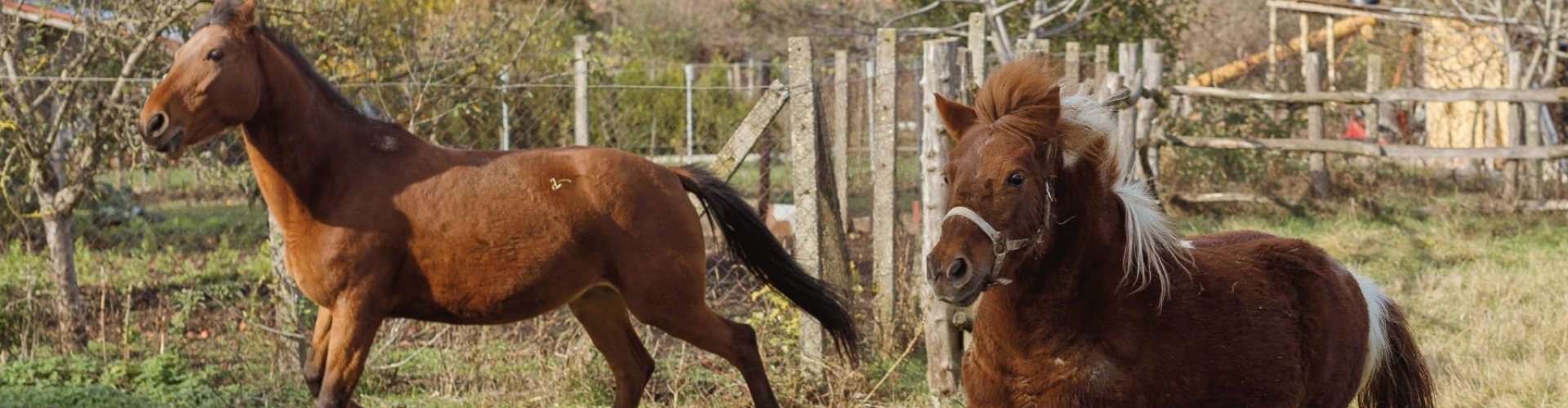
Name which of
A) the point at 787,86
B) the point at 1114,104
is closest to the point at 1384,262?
the point at 787,86

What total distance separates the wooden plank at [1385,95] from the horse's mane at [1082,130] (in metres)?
10.0

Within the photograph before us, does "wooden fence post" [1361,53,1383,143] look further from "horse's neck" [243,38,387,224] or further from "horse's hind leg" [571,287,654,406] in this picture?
"horse's neck" [243,38,387,224]

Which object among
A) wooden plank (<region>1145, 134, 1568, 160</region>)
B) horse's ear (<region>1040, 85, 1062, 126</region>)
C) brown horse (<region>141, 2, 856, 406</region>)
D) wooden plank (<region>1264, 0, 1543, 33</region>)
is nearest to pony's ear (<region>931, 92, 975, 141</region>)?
horse's ear (<region>1040, 85, 1062, 126</region>)

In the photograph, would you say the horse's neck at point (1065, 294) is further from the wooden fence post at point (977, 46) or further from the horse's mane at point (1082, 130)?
the wooden fence post at point (977, 46)

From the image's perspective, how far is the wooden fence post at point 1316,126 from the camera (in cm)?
1409

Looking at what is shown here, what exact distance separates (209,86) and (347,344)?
1.03 m

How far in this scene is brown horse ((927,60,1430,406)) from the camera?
3262mm

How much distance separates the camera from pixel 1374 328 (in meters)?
4.21

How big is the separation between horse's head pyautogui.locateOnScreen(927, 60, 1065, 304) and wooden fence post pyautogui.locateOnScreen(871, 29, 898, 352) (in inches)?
117

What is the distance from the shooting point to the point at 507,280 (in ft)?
17.6

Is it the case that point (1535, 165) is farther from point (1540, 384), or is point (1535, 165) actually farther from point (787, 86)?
point (787, 86)

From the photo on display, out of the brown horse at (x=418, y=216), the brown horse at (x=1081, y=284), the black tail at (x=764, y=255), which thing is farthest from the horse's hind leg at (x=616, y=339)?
the brown horse at (x=1081, y=284)

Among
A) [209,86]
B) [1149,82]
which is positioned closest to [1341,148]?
[1149,82]

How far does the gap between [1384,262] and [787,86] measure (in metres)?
5.77
